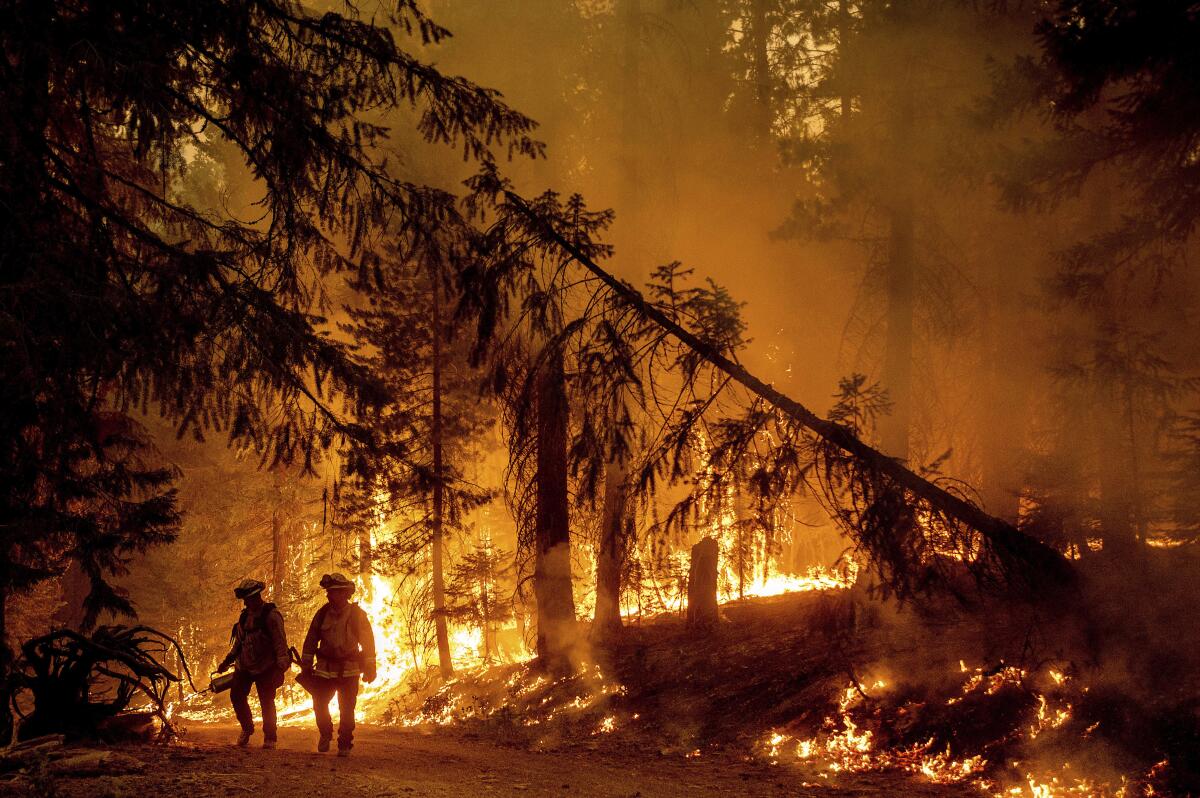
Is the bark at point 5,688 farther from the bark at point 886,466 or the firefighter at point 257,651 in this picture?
the bark at point 886,466

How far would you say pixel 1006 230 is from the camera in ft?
52.2

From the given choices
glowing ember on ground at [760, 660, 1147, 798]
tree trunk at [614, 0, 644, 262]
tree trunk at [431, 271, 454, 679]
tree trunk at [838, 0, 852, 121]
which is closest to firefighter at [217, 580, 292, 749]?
glowing ember on ground at [760, 660, 1147, 798]

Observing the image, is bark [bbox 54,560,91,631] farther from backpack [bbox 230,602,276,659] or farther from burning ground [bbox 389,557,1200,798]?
backpack [bbox 230,602,276,659]

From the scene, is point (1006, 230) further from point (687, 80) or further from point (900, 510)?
point (900, 510)

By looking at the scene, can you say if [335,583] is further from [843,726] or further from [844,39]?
[844,39]

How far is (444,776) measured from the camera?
25.4ft

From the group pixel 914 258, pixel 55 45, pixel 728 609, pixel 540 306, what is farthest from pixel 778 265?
pixel 55 45

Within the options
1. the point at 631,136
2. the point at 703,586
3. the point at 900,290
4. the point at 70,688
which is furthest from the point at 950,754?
the point at 631,136

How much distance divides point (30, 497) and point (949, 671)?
1019cm

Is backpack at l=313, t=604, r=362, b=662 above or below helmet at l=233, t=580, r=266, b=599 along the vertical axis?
below

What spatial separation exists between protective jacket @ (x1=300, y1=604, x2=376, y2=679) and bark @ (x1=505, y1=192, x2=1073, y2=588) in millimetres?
5036

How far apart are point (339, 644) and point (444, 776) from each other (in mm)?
2030

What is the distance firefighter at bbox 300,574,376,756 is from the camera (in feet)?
28.7

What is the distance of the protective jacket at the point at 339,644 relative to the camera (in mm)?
8766
